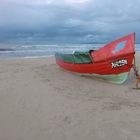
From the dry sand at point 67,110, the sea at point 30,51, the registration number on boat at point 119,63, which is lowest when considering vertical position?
the dry sand at point 67,110

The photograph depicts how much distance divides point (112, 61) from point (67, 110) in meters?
3.72

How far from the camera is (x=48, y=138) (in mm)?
4711

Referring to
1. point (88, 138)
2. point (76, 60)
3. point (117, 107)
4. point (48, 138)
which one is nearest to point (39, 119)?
point (48, 138)

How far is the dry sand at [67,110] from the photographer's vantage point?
487 centimetres

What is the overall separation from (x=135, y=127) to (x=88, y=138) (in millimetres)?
996

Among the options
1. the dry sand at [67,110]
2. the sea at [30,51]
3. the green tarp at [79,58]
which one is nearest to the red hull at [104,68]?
the green tarp at [79,58]

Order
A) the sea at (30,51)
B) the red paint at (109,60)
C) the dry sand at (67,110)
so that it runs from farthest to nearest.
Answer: the sea at (30,51), the red paint at (109,60), the dry sand at (67,110)

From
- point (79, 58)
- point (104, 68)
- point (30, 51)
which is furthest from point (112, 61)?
point (30, 51)

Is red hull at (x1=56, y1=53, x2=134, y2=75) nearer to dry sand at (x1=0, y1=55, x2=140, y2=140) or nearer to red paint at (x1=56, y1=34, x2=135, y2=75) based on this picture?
red paint at (x1=56, y1=34, x2=135, y2=75)

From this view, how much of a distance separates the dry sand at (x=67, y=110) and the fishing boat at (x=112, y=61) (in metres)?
0.40

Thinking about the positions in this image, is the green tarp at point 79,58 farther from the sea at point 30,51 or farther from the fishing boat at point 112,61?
the sea at point 30,51

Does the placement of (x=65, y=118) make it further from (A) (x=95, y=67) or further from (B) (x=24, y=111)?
(A) (x=95, y=67)

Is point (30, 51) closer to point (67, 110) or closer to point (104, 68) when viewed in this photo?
point (104, 68)

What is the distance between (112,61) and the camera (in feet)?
30.3
